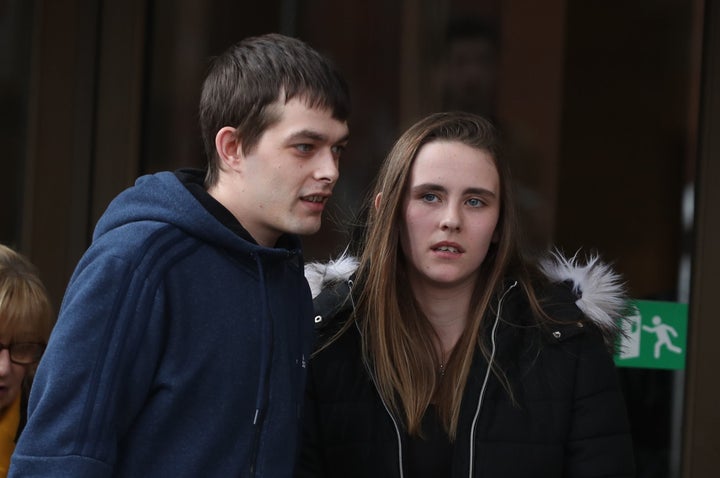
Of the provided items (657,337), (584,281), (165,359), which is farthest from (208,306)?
(657,337)

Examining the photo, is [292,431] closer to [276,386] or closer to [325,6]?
[276,386]

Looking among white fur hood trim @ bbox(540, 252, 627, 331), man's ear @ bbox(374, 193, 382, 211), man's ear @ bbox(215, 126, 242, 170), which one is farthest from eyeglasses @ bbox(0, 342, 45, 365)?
white fur hood trim @ bbox(540, 252, 627, 331)

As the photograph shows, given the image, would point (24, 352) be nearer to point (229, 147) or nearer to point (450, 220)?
point (229, 147)

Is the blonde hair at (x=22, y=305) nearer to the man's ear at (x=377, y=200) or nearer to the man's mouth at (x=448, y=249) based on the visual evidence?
the man's ear at (x=377, y=200)

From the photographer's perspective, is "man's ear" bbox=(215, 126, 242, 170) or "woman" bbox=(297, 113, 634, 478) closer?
"man's ear" bbox=(215, 126, 242, 170)

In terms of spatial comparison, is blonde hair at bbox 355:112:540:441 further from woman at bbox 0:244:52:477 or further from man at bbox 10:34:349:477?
woman at bbox 0:244:52:477

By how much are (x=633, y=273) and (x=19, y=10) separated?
7.57 feet

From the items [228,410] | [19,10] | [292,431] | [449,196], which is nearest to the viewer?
[228,410]

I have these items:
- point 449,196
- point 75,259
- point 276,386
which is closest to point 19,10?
point 75,259

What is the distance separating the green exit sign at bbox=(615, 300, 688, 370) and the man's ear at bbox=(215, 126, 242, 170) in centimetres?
197

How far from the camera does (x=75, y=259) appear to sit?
3762 mm

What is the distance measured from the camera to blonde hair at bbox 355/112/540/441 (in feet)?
8.54

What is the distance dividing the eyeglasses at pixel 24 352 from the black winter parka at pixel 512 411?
66cm

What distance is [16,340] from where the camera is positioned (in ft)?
8.43
